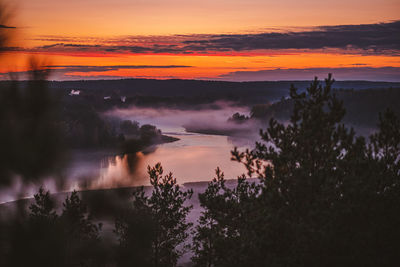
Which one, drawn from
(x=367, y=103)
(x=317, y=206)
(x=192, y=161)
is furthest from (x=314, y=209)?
(x=367, y=103)

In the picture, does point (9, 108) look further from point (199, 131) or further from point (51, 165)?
point (199, 131)

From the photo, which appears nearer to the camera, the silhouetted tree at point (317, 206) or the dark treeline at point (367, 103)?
the silhouetted tree at point (317, 206)

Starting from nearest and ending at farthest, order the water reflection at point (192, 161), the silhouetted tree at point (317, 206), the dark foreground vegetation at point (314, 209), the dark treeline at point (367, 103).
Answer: the dark foreground vegetation at point (314, 209)
the silhouetted tree at point (317, 206)
the water reflection at point (192, 161)
the dark treeline at point (367, 103)

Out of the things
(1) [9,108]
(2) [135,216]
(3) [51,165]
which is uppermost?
(1) [9,108]

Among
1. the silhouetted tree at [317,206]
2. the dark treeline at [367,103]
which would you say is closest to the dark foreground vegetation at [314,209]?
the silhouetted tree at [317,206]

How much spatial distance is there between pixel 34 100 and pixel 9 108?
0.82 feet

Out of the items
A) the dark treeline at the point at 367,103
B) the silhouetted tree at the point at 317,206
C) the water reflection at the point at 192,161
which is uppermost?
the silhouetted tree at the point at 317,206

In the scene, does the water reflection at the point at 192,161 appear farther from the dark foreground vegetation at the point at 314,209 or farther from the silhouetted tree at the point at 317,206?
the dark foreground vegetation at the point at 314,209

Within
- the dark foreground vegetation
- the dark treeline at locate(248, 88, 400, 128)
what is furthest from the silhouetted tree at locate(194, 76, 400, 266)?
the dark treeline at locate(248, 88, 400, 128)

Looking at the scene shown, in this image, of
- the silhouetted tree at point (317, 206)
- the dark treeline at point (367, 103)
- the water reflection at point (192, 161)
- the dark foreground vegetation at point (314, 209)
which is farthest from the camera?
the dark treeline at point (367, 103)

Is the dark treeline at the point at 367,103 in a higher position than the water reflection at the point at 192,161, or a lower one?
higher

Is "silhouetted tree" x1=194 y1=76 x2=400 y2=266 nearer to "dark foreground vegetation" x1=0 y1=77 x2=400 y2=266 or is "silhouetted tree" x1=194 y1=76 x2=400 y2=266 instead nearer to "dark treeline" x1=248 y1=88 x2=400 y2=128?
"dark foreground vegetation" x1=0 y1=77 x2=400 y2=266

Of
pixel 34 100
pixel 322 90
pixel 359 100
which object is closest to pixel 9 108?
pixel 34 100

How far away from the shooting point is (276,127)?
13539mm
